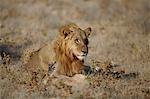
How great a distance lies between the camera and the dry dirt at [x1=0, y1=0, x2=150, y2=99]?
936cm

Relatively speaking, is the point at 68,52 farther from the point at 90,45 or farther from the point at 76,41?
the point at 90,45

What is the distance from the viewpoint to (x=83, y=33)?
992 cm

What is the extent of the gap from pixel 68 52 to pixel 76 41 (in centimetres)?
23

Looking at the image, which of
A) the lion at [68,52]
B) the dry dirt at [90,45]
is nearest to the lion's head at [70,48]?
the lion at [68,52]

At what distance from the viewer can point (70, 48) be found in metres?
9.78

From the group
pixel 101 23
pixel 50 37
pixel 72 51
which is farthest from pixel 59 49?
pixel 101 23

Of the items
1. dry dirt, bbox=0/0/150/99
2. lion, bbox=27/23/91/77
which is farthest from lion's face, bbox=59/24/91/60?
dry dirt, bbox=0/0/150/99

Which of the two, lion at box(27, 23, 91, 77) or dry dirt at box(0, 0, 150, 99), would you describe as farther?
lion at box(27, 23, 91, 77)

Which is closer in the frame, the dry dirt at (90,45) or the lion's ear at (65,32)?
the dry dirt at (90,45)

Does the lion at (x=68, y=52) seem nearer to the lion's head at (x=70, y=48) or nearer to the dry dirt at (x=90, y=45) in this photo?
the lion's head at (x=70, y=48)

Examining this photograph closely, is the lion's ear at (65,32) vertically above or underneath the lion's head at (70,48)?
above

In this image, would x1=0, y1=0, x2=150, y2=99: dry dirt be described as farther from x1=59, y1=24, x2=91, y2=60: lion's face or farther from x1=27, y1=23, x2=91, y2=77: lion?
x1=59, y1=24, x2=91, y2=60: lion's face

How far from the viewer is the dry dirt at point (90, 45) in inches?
368

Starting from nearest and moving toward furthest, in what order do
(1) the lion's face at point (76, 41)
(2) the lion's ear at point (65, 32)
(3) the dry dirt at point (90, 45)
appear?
1. (3) the dry dirt at point (90, 45)
2. (1) the lion's face at point (76, 41)
3. (2) the lion's ear at point (65, 32)
